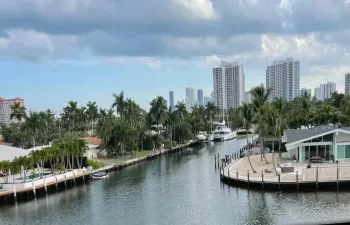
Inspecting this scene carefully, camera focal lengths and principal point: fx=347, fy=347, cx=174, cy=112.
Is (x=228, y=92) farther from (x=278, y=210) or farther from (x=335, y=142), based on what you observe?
(x=278, y=210)

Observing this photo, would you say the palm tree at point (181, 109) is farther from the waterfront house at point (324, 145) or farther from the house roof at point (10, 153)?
the waterfront house at point (324, 145)

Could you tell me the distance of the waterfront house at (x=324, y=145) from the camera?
43.2 metres

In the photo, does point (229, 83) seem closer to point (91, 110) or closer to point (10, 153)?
point (91, 110)

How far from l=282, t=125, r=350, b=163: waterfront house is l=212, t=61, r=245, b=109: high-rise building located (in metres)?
141

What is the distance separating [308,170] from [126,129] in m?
36.6

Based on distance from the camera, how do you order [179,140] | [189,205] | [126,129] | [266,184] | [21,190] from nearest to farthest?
[189,205] → [266,184] → [21,190] → [126,129] → [179,140]

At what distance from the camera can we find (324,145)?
144 ft

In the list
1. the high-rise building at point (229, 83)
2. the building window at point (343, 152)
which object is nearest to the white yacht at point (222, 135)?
the building window at point (343, 152)

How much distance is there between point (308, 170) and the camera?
126 ft

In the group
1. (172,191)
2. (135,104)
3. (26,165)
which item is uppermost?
(135,104)

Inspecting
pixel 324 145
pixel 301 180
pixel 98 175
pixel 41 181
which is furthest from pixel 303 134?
pixel 41 181

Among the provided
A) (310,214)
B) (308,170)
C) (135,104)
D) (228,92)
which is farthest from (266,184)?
(228,92)

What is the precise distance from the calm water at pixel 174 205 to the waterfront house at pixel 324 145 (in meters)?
10.6

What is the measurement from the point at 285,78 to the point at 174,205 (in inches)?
6331
